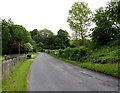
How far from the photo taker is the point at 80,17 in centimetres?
2786

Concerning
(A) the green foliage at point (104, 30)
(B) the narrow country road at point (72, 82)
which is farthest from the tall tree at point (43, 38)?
(B) the narrow country road at point (72, 82)

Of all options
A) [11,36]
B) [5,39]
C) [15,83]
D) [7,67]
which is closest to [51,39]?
[11,36]

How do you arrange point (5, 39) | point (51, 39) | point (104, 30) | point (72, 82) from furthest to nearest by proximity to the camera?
point (51, 39), point (5, 39), point (104, 30), point (72, 82)

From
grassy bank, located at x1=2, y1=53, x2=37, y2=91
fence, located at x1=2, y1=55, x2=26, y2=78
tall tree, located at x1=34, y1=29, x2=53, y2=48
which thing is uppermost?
tall tree, located at x1=34, y1=29, x2=53, y2=48

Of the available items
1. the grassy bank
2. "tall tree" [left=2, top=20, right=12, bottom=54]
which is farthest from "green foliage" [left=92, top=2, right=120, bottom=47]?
"tall tree" [left=2, top=20, right=12, bottom=54]

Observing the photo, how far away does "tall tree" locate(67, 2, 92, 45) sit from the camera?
91.5 ft

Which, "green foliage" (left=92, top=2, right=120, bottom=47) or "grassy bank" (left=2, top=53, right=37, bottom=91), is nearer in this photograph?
"grassy bank" (left=2, top=53, right=37, bottom=91)

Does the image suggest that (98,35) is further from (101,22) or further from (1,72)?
(1,72)

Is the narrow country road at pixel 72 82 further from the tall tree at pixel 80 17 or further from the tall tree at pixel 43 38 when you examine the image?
the tall tree at pixel 43 38

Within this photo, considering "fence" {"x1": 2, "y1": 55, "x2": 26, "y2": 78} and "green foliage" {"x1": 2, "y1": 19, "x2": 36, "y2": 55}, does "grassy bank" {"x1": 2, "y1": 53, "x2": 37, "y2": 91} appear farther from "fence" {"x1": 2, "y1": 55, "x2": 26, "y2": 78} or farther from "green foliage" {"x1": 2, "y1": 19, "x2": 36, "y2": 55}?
"green foliage" {"x1": 2, "y1": 19, "x2": 36, "y2": 55}

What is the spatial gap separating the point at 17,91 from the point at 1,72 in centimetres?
207

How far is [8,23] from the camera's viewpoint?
181ft

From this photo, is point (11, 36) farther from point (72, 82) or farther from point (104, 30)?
point (72, 82)

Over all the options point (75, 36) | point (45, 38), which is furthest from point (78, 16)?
point (45, 38)
